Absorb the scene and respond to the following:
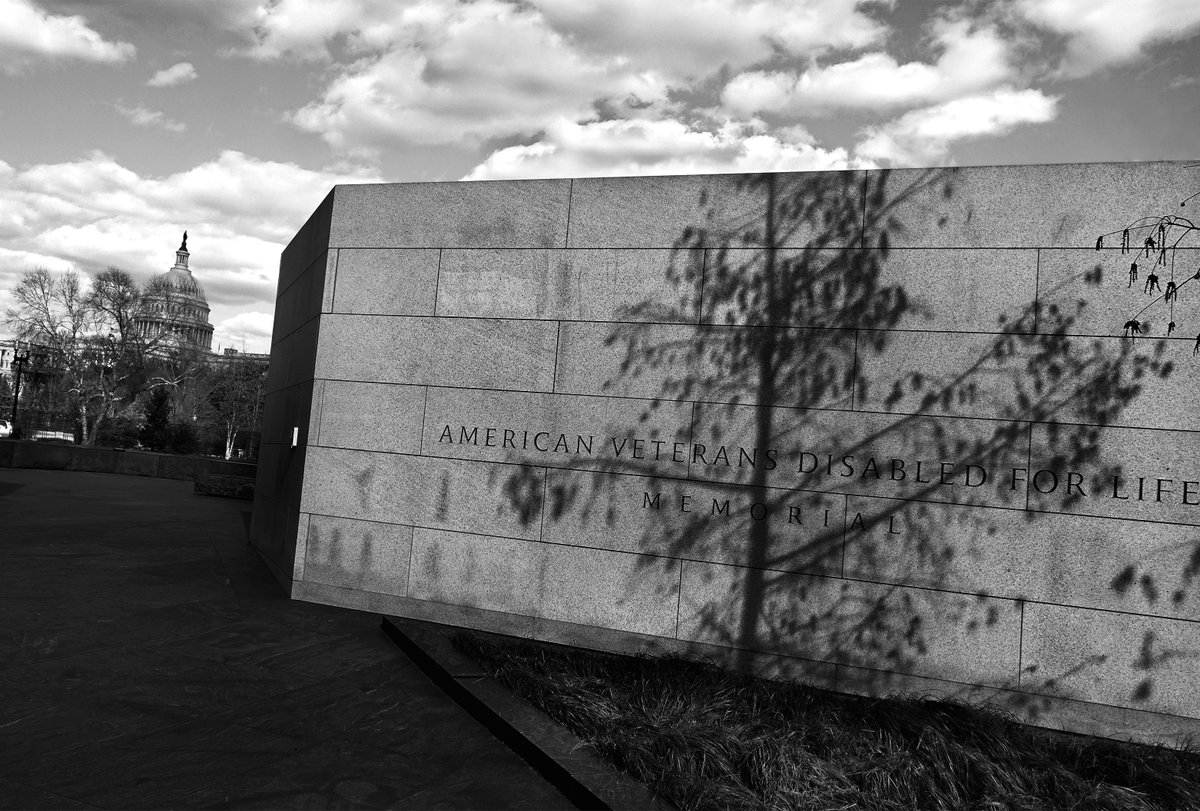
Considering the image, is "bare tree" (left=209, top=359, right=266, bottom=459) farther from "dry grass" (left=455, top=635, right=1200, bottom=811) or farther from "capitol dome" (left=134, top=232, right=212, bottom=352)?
"dry grass" (left=455, top=635, right=1200, bottom=811)

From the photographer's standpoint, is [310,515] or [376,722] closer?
[376,722]

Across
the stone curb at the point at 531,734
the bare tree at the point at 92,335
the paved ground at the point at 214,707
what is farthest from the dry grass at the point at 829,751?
the bare tree at the point at 92,335

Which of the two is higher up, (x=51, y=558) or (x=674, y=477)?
(x=674, y=477)

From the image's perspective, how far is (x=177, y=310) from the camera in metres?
97.6

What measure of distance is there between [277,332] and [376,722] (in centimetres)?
843

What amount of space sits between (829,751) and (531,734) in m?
1.74

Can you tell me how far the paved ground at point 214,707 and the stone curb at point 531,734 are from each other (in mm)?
97

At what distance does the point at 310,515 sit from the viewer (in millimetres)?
8883

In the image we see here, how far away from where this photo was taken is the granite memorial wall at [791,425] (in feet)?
21.3

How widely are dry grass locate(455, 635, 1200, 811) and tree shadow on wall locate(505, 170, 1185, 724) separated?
115cm

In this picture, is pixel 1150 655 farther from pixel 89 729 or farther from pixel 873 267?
pixel 89 729

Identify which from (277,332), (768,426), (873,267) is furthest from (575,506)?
(277,332)

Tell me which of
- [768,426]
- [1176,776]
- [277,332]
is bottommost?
[1176,776]

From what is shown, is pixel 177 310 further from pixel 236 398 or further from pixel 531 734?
pixel 531 734
